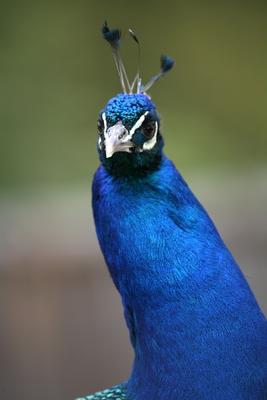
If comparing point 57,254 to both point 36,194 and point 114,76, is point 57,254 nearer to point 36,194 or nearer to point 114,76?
point 36,194

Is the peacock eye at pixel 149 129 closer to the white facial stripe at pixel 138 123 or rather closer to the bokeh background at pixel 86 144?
the white facial stripe at pixel 138 123

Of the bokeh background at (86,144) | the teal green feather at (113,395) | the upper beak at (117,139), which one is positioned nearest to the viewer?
the upper beak at (117,139)

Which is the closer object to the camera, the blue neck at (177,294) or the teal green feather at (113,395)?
the blue neck at (177,294)

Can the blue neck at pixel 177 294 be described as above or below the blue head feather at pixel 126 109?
below

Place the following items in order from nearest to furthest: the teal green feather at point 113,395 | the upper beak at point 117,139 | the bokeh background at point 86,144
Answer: the upper beak at point 117,139 → the teal green feather at point 113,395 → the bokeh background at point 86,144

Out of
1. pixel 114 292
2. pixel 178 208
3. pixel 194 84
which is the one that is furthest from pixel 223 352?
pixel 194 84

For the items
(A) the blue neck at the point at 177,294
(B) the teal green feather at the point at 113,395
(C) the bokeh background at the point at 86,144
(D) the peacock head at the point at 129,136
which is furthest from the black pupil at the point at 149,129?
(C) the bokeh background at the point at 86,144

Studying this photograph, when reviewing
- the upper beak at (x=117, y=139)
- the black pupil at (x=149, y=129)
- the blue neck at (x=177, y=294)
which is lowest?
the blue neck at (x=177, y=294)
